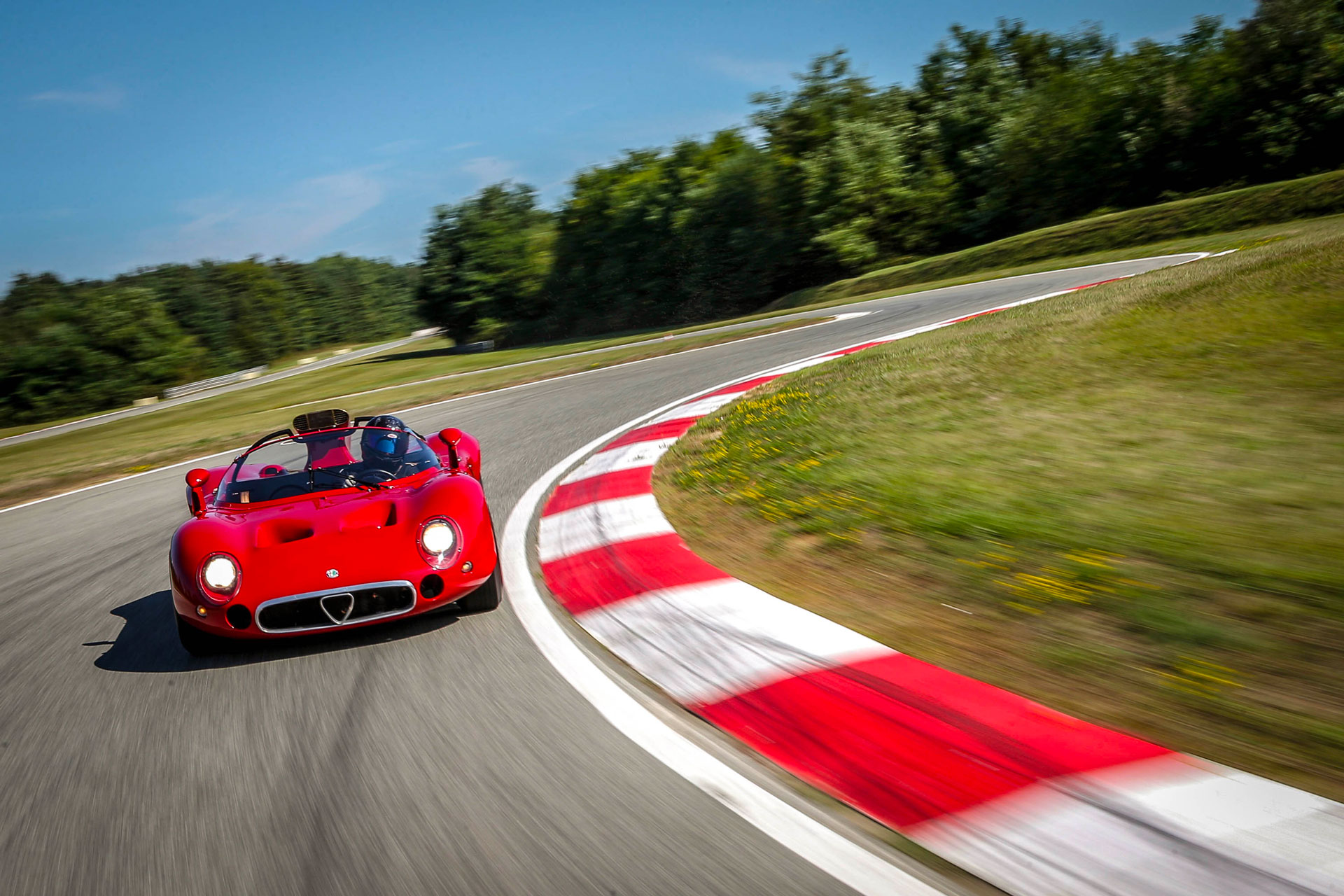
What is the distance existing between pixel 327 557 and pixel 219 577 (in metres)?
0.49

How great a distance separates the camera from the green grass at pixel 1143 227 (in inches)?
1013

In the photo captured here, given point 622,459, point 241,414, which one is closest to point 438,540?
point 622,459

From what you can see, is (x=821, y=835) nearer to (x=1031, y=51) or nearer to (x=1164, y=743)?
(x=1164, y=743)

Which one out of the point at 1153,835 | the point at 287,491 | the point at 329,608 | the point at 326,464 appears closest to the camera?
the point at 1153,835

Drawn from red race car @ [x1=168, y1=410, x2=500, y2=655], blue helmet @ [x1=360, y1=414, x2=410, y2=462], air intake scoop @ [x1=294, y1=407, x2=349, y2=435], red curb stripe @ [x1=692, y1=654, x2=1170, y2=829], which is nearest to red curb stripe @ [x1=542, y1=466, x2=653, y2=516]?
blue helmet @ [x1=360, y1=414, x2=410, y2=462]

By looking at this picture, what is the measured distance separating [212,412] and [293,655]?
2996cm

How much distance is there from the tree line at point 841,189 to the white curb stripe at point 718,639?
4554 centimetres

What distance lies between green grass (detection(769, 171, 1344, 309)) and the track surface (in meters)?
25.3

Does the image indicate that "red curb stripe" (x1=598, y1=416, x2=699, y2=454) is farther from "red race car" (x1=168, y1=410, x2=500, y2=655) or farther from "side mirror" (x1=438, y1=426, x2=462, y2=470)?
"red race car" (x1=168, y1=410, x2=500, y2=655)

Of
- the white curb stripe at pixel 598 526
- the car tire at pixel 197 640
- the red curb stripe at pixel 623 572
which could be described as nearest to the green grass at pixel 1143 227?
the white curb stripe at pixel 598 526

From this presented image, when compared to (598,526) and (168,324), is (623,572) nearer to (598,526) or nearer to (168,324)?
(598,526)

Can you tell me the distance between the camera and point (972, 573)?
13.3 feet

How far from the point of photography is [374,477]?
203 inches

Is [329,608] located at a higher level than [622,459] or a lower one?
higher
